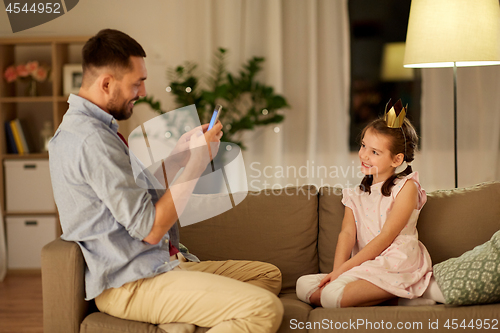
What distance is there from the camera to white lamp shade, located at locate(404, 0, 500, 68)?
2027 millimetres

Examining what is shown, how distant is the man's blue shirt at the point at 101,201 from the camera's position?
121cm

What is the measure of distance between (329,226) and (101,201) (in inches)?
38.2

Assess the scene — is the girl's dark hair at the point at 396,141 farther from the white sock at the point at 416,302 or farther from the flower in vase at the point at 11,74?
the flower in vase at the point at 11,74

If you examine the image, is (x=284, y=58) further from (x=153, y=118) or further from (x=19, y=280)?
(x=19, y=280)

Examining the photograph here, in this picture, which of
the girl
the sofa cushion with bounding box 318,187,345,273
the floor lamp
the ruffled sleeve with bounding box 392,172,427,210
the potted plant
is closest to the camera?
the girl

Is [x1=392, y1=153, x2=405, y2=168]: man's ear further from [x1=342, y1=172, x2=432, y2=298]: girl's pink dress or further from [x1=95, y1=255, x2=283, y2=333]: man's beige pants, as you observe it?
[x1=95, y1=255, x2=283, y2=333]: man's beige pants

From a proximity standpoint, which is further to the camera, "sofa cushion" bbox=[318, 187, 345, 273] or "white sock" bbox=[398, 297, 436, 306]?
"sofa cushion" bbox=[318, 187, 345, 273]

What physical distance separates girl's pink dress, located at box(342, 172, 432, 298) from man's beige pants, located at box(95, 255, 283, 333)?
425 mm

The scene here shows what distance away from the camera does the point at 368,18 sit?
3.51 meters

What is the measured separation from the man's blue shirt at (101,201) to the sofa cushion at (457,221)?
106 cm

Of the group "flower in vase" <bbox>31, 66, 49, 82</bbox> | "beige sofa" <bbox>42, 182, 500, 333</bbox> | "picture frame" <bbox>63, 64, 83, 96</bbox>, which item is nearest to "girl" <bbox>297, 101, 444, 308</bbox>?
"beige sofa" <bbox>42, 182, 500, 333</bbox>

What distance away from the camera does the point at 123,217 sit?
1213 mm

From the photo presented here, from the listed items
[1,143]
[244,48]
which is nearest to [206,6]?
[244,48]

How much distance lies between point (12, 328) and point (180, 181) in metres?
1.65
